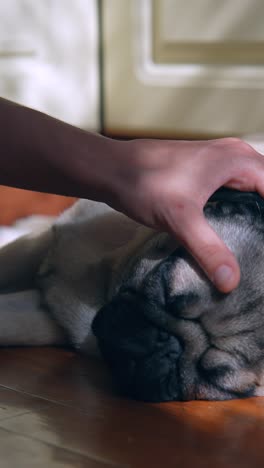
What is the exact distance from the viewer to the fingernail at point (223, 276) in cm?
120

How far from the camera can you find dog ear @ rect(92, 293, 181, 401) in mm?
1324

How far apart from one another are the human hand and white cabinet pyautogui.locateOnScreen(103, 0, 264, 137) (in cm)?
113

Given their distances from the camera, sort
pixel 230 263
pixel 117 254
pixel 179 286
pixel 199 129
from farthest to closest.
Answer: pixel 199 129, pixel 117 254, pixel 179 286, pixel 230 263

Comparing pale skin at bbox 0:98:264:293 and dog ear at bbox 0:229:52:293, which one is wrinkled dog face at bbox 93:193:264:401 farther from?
dog ear at bbox 0:229:52:293

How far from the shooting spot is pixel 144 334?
1327 mm

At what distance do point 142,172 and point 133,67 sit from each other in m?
1.38

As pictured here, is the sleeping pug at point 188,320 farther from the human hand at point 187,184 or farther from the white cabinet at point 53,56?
the white cabinet at point 53,56

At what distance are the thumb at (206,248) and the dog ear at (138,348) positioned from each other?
151mm

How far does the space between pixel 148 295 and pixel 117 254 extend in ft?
0.86

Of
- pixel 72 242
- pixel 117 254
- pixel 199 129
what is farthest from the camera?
pixel 199 129

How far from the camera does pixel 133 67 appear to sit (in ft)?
8.41

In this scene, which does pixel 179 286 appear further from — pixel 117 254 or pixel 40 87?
pixel 40 87

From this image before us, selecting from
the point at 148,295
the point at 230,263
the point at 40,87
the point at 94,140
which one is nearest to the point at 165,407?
the point at 148,295

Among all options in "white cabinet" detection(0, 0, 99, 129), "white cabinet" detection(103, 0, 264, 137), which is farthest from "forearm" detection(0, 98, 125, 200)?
"white cabinet" detection(0, 0, 99, 129)
